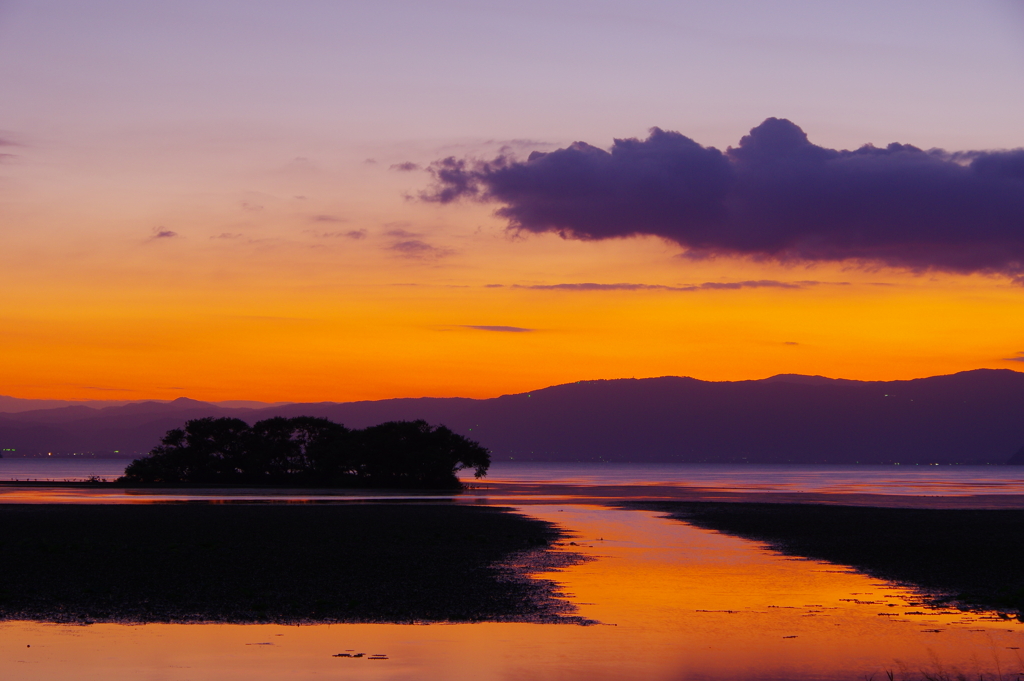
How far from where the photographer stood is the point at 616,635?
18.1 meters

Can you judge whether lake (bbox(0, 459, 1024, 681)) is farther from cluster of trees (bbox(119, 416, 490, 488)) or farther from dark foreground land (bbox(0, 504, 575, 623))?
cluster of trees (bbox(119, 416, 490, 488))

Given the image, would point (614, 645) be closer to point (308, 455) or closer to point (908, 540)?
point (908, 540)

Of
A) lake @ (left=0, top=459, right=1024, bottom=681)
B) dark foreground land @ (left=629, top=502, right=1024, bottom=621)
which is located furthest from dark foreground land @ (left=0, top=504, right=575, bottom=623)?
dark foreground land @ (left=629, top=502, right=1024, bottom=621)

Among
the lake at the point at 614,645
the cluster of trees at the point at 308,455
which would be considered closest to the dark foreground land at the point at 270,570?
the lake at the point at 614,645

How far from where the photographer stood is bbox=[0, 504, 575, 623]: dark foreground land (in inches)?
807

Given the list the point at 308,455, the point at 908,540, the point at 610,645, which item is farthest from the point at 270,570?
the point at 308,455

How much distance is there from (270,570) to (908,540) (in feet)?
79.5

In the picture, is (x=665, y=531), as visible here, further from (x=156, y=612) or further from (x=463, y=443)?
→ (x=463, y=443)

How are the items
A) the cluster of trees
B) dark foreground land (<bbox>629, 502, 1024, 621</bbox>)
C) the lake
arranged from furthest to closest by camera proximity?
the cluster of trees < dark foreground land (<bbox>629, 502, 1024, 621</bbox>) < the lake

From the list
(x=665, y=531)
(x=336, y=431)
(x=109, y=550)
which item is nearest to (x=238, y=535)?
(x=109, y=550)

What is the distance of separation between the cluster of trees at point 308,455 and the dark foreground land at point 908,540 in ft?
132

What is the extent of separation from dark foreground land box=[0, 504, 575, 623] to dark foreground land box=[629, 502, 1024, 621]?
30.2ft

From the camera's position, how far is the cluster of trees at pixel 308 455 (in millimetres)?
103688

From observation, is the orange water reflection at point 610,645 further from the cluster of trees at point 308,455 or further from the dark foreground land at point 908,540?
the cluster of trees at point 308,455
